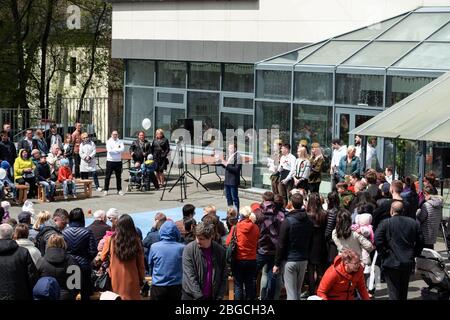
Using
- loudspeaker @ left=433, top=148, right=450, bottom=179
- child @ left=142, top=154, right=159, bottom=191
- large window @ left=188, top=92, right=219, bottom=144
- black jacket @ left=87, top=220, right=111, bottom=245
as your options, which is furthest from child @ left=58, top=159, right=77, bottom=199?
black jacket @ left=87, top=220, right=111, bottom=245

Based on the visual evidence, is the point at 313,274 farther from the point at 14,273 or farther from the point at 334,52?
the point at 334,52

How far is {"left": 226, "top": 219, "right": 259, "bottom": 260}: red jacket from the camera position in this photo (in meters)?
11.3

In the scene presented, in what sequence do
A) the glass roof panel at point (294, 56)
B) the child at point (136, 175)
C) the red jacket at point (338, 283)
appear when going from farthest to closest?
the child at point (136, 175)
the glass roof panel at point (294, 56)
the red jacket at point (338, 283)

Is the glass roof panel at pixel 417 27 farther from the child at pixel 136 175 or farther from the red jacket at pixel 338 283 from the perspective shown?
the red jacket at pixel 338 283

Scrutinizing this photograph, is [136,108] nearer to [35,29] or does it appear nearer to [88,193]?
[88,193]

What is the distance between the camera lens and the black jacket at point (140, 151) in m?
22.8

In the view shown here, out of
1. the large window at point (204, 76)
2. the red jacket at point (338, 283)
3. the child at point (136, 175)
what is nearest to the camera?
the red jacket at point (338, 283)

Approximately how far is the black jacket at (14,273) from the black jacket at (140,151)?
13430 mm

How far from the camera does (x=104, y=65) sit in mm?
47594

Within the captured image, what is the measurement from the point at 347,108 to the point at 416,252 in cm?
958

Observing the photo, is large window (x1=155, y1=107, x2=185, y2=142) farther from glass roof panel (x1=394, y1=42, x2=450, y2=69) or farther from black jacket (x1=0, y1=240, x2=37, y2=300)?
black jacket (x1=0, y1=240, x2=37, y2=300)

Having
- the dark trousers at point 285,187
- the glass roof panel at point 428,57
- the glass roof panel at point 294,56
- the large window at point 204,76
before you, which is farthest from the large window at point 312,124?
the large window at point 204,76

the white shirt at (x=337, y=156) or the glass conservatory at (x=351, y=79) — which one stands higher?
the glass conservatory at (x=351, y=79)
